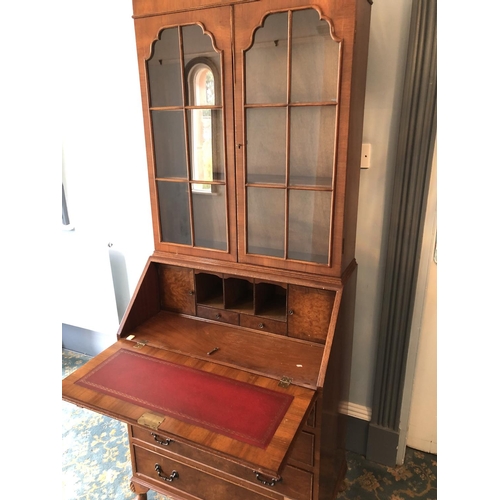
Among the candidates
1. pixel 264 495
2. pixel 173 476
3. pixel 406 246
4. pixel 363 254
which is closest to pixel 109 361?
pixel 173 476

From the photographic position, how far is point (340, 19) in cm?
102

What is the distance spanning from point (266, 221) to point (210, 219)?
0.22m

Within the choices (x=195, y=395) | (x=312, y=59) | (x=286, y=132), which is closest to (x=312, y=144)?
(x=286, y=132)

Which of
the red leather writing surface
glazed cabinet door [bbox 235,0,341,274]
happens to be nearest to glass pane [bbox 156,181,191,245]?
glazed cabinet door [bbox 235,0,341,274]

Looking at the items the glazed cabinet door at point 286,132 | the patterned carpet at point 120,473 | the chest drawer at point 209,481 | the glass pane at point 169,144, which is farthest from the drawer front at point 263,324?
the patterned carpet at point 120,473

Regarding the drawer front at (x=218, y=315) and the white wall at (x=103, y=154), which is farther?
the white wall at (x=103, y=154)

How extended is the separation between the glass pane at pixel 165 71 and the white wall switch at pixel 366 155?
0.68m

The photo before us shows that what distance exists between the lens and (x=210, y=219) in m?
1.39

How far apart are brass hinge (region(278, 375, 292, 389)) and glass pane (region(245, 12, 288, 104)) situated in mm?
852

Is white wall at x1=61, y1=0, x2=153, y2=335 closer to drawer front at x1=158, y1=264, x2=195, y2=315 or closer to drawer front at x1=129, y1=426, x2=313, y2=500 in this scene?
drawer front at x1=158, y1=264, x2=195, y2=315

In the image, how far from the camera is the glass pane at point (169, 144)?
52.7 inches

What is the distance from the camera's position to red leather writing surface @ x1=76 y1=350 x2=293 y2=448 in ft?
3.28

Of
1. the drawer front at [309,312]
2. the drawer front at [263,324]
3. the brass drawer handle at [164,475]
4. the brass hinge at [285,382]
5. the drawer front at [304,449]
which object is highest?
the drawer front at [309,312]

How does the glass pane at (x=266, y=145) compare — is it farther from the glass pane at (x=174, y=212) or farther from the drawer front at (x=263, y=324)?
the drawer front at (x=263, y=324)
